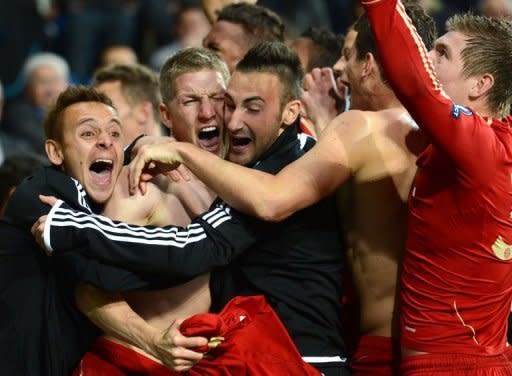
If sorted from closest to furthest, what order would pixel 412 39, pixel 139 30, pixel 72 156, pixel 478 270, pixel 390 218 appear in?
pixel 412 39
pixel 478 270
pixel 390 218
pixel 72 156
pixel 139 30

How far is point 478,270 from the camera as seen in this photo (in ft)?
12.3

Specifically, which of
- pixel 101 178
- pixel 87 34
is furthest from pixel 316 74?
pixel 87 34

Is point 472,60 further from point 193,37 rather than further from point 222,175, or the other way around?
point 193,37

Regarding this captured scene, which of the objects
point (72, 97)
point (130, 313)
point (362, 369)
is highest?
point (72, 97)

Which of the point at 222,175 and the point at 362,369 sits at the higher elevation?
the point at 222,175

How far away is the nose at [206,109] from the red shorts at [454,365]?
1.44 meters

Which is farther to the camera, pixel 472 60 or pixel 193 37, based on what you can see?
pixel 193 37

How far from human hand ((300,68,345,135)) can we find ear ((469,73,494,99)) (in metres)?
1.49

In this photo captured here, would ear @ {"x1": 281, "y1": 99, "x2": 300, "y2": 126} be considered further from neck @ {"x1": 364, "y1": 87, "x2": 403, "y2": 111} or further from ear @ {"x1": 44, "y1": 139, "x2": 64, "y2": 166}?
ear @ {"x1": 44, "y1": 139, "x2": 64, "y2": 166}

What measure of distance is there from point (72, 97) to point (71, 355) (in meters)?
1.08

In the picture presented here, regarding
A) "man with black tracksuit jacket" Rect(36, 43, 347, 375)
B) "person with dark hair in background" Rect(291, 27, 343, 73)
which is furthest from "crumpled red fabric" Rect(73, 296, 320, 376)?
"person with dark hair in background" Rect(291, 27, 343, 73)

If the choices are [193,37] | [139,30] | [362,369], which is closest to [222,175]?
[362,369]

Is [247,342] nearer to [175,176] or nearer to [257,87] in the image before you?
[175,176]

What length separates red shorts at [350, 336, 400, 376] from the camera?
4043 mm
